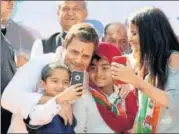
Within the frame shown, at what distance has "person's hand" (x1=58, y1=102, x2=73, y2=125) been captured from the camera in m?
0.76

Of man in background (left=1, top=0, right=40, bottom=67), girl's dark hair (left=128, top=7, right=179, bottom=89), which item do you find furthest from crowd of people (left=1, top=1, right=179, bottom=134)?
man in background (left=1, top=0, right=40, bottom=67)

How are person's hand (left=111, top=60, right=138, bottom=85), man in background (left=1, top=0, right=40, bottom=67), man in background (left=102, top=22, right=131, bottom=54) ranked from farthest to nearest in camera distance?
1. man in background (left=1, top=0, right=40, bottom=67)
2. man in background (left=102, top=22, right=131, bottom=54)
3. person's hand (left=111, top=60, right=138, bottom=85)

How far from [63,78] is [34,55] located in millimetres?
141

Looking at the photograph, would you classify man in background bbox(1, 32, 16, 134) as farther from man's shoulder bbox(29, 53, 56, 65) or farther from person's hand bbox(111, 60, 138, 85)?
person's hand bbox(111, 60, 138, 85)

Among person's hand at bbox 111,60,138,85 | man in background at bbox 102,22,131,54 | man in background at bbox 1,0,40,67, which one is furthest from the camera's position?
man in background at bbox 1,0,40,67

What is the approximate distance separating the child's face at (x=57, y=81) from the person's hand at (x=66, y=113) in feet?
0.09

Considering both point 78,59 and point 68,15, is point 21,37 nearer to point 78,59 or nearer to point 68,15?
point 68,15

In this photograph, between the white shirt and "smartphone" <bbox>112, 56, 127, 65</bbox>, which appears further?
the white shirt

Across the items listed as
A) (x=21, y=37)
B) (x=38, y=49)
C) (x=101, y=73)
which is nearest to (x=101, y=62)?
(x=101, y=73)

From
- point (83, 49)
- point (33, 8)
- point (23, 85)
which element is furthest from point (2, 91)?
point (33, 8)

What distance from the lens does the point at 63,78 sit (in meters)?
0.77

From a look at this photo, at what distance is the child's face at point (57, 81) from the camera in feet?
2.51

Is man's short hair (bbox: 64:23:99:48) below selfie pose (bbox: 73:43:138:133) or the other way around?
the other way around

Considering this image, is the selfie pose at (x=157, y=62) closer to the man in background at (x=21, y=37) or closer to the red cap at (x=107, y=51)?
the red cap at (x=107, y=51)
